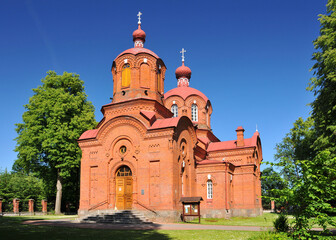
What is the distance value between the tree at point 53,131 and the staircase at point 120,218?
8.42 metres

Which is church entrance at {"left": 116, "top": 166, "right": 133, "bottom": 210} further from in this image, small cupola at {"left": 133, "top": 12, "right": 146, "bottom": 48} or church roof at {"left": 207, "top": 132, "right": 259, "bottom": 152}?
church roof at {"left": 207, "top": 132, "right": 259, "bottom": 152}

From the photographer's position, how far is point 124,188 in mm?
22688

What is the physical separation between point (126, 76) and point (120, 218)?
10.9 metres

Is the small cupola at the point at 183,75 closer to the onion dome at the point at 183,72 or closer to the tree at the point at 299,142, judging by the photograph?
the onion dome at the point at 183,72

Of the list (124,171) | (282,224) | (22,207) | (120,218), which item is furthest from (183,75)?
(282,224)

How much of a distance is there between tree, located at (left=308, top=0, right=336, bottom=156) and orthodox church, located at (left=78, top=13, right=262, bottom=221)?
8.85 m

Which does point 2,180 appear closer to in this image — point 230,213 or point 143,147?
point 143,147

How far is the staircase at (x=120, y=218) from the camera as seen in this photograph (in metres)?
20.2

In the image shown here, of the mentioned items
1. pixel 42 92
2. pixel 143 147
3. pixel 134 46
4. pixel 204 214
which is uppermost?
pixel 134 46

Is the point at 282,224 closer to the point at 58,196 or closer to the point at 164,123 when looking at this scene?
the point at 164,123

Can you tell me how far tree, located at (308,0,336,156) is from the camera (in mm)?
19016

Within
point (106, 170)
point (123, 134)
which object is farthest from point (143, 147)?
point (106, 170)

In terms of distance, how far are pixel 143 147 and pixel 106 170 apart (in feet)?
11.4

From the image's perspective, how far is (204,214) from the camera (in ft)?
86.0
